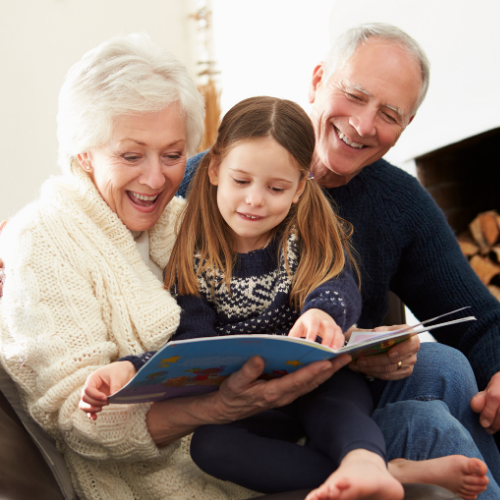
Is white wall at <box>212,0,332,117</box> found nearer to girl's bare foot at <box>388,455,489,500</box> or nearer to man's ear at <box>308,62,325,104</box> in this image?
man's ear at <box>308,62,325,104</box>

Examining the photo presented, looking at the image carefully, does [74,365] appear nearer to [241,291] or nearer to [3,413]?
[3,413]

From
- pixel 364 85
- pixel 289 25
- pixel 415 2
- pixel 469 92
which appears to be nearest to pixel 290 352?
pixel 364 85

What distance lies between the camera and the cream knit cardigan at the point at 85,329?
3.48 feet

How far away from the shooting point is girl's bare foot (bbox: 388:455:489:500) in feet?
3.13

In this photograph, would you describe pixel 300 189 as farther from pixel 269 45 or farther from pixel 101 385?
pixel 269 45

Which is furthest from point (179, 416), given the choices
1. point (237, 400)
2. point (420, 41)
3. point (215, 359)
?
point (420, 41)

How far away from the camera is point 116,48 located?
121 cm

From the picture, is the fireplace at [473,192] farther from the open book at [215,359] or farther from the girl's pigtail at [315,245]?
the open book at [215,359]

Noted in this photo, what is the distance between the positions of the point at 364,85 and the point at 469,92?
0.93 m

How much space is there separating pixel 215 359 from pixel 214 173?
0.57 m

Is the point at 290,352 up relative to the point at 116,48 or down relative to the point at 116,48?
down

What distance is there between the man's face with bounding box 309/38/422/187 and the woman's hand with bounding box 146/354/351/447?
A: 77 centimetres

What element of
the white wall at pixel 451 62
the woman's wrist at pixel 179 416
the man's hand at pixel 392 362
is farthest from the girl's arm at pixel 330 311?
the white wall at pixel 451 62

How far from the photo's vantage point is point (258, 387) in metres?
0.99
